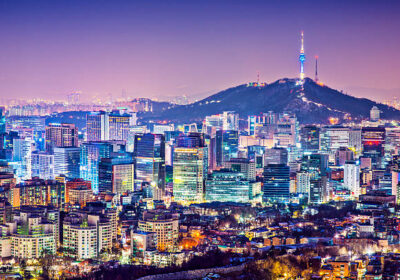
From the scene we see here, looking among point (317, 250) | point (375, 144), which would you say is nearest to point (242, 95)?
point (375, 144)

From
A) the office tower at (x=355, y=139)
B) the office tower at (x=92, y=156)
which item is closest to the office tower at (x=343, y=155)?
the office tower at (x=355, y=139)

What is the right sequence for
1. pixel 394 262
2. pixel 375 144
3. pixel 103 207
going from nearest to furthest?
pixel 394 262 < pixel 103 207 < pixel 375 144

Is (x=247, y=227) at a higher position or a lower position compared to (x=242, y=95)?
lower

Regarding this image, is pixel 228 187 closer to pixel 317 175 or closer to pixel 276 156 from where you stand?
pixel 317 175

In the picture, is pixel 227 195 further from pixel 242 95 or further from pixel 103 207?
pixel 242 95

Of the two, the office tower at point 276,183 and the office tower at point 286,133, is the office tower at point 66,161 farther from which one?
the office tower at point 286,133

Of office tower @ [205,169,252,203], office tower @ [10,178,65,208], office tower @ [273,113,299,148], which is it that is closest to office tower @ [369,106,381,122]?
office tower @ [273,113,299,148]

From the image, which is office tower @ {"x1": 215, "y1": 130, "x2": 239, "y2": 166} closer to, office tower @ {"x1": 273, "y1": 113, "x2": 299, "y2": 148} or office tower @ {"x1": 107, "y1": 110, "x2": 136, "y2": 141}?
office tower @ {"x1": 273, "y1": 113, "x2": 299, "y2": 148}
